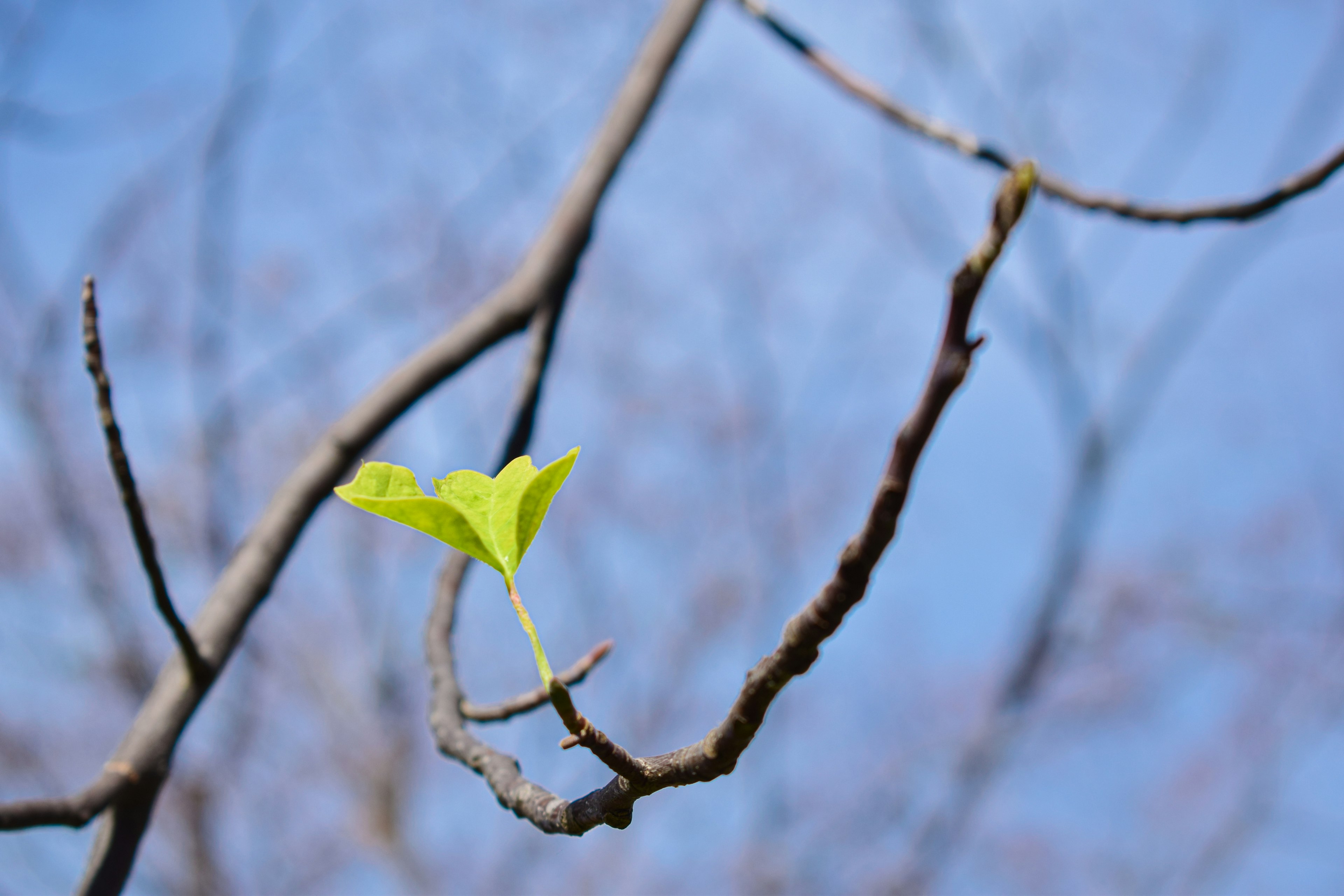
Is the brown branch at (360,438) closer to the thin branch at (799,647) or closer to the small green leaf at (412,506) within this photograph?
the thin branch at (799,647)

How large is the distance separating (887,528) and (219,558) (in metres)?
5.82

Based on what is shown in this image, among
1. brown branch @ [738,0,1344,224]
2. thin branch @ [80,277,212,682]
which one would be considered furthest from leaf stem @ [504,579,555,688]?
brown branch @ [738,0,1344,224]

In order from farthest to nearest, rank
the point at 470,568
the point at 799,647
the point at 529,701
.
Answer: the point at 470,568
the point at 529,701
the point at 799,647

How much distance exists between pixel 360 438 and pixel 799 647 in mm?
1053

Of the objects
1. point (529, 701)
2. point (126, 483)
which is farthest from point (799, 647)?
point (126, 483)

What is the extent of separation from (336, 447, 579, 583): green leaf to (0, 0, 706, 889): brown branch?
279 millimetres

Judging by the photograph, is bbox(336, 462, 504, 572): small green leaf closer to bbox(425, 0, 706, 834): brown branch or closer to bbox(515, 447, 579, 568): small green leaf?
bbox(515, 447, 579, 568): small green leaf

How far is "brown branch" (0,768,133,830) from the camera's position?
828 millimetres

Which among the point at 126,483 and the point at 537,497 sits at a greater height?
the point at 126,483

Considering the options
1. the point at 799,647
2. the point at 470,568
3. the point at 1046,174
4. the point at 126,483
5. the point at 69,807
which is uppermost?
the point at 1046,174

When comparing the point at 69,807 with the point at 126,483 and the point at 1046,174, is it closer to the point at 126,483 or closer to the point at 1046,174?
the point at 126,483

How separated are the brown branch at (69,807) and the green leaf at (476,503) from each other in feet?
2.20

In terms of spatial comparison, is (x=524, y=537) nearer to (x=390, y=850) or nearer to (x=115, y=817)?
(x=115, y=817)

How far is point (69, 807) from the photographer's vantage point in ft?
2.87
